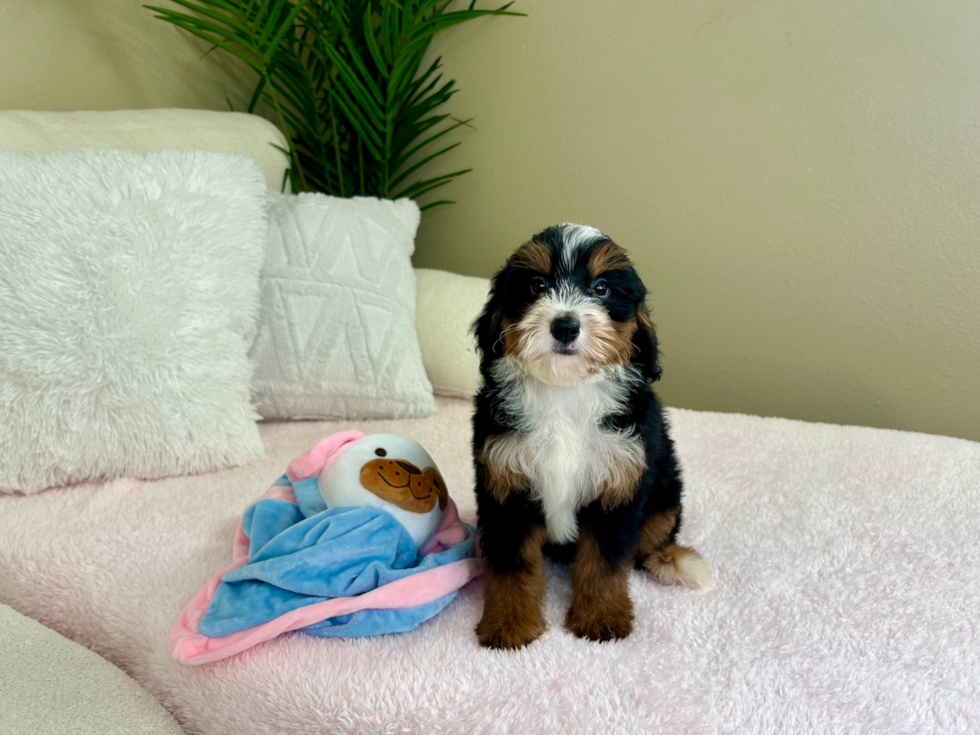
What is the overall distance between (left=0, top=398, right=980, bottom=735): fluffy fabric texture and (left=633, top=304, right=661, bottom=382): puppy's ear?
1.53ft

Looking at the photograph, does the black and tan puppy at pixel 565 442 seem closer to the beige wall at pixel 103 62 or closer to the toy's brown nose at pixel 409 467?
the toy's brown nose at pixel 409 467

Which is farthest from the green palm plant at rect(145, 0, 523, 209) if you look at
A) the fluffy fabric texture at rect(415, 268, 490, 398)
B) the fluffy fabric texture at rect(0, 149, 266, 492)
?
the fluffy fabric texture at rect(0, 149, 266, 492)

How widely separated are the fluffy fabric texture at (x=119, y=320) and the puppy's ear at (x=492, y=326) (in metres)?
0.96

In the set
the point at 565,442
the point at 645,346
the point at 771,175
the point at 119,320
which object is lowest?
the point at 119,320

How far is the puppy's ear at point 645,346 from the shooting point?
1.38 m

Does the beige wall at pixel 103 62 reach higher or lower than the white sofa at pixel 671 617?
higher

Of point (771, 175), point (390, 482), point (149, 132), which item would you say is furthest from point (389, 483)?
point (771, 175)

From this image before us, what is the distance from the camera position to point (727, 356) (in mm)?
2656

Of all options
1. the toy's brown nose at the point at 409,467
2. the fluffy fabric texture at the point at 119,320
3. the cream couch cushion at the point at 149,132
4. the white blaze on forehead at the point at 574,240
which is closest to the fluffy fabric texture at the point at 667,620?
the fluffy fabric texture at the point at 119,320

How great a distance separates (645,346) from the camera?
138 cm

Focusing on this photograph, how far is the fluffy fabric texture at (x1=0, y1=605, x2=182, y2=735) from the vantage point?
1.13 m

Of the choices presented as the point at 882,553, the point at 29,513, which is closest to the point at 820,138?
the point at 882,553

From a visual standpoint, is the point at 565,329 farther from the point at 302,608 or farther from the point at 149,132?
the point at 149,132

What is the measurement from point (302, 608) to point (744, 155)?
6.54ft
